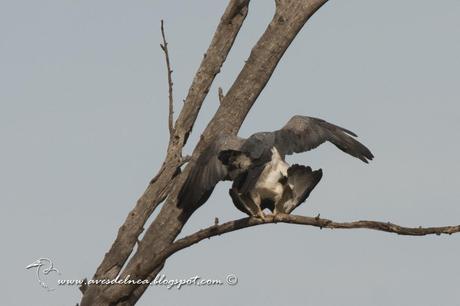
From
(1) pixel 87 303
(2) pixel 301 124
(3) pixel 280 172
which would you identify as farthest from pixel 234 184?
(1) pixel 87 303

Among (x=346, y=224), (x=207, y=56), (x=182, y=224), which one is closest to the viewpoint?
(x=346, y=224)

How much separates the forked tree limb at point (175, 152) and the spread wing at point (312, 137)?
113 centimetres

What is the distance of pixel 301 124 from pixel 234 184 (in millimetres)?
1244

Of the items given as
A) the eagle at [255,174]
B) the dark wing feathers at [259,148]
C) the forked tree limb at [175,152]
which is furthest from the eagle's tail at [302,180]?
the forked tree limb at [175,152]

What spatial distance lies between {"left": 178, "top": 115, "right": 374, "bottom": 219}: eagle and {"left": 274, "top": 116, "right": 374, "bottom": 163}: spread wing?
0.01 metres

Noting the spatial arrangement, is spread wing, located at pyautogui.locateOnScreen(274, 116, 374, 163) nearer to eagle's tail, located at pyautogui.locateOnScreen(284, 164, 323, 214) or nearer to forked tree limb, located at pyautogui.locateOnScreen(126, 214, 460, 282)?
eagle's tail, located at pyautogui.locateOnScreen(284, 164, 323, 214)

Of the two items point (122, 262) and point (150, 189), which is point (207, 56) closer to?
point (150, 189)

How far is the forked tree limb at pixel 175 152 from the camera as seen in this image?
12.1 metres

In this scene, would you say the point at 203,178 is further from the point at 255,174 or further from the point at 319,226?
the point at 319,226

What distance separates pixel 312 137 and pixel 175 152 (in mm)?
1510

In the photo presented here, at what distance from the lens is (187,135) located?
12.7 metres

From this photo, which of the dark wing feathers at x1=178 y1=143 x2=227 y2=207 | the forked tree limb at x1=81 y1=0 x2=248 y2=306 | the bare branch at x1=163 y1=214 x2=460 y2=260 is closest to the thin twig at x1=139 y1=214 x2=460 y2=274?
the bare branch at x1=163 y1=214 x2=460 y2=260

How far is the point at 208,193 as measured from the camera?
38.5ft

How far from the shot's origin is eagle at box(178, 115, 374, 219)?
36.8 ft
